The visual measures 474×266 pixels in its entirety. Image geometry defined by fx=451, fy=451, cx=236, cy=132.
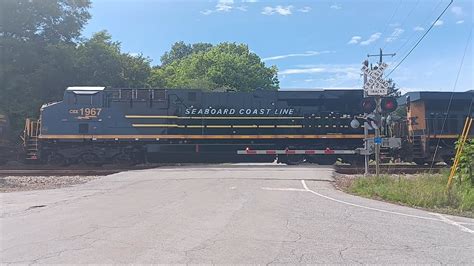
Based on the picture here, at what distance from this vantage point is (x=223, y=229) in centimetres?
751

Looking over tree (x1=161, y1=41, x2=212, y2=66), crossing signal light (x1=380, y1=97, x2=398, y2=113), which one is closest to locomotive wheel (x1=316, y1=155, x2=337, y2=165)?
crossing signal light (x1=380, y1=97, x2=398, y2=113)

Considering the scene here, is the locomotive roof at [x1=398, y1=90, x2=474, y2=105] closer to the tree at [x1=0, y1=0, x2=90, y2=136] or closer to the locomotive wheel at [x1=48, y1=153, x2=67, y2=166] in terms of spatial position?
the locomotive wheel at [x1=48, y1=153, x2=67, y2=166]

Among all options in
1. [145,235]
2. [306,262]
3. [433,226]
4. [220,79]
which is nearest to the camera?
[306,262]

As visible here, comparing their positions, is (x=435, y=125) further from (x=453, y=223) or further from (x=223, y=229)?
(x=223, y=229)

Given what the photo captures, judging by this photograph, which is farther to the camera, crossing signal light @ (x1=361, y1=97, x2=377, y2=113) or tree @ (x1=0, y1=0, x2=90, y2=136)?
tree @ (x1=0, y1=0, x2=90, y2=136)

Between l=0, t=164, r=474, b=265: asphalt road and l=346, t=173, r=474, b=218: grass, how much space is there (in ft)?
2.70

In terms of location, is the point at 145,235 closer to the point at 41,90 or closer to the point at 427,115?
the point at 427,115

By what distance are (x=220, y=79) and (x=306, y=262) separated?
157 ft

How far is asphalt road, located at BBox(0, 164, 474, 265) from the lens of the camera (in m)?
5.93

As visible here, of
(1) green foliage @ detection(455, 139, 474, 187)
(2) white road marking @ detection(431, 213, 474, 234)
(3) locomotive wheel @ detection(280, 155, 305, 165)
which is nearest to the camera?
(2) white road marking @ detection(431, 213, 474, 234)

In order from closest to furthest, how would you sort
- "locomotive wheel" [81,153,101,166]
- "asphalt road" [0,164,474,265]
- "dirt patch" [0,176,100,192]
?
"asphalt road" [0,164,474,265], "dirt patch" [0,176,100,192], "locomotive wheel" [81,153,101,166]

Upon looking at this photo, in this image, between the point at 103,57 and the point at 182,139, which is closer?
the point at 182,139

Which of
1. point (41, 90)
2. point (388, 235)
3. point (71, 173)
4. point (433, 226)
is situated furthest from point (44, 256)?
point (41, 90)

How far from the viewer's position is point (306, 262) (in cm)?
562
